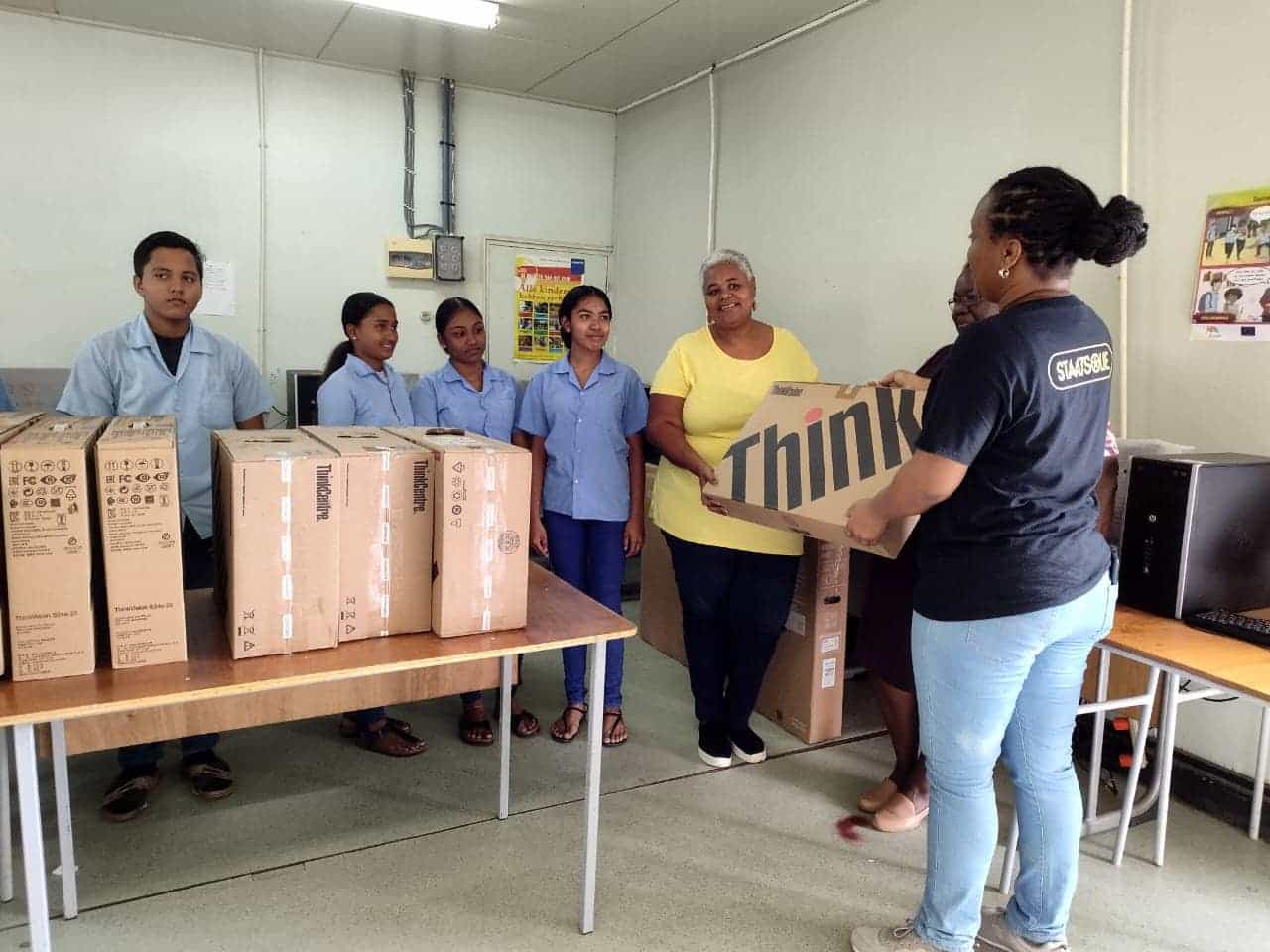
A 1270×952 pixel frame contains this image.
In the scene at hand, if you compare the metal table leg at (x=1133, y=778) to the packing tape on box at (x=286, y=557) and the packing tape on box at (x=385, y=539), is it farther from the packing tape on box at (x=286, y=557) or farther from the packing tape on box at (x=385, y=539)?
the packing tape on box at (x=286, y=557)

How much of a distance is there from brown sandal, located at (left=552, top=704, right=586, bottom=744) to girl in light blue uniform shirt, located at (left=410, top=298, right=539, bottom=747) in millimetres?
83

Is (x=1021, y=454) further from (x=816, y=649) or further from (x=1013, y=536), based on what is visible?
(x=816, y=649)

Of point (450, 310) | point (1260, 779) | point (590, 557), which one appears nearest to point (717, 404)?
point (590, 557)

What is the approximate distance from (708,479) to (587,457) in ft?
1.44

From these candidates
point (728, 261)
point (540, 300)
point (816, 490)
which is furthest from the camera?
point (540, 300)

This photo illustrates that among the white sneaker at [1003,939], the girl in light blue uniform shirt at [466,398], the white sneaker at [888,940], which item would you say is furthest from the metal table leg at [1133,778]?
the girl in light blue uniform shirt at [466,398]

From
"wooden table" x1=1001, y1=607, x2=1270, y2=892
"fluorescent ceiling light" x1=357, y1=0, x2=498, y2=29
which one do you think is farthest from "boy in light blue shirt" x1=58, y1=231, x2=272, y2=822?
"wooden table" x1=1001, y1=607, x2=1270, y2=892

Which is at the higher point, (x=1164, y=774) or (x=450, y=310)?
(x=450, y=310)

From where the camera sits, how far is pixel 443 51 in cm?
427

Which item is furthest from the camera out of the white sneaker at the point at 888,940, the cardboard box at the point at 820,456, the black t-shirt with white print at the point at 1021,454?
the cardboard box at the point at 820,456

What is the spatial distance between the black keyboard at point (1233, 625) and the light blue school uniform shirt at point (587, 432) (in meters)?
1.56

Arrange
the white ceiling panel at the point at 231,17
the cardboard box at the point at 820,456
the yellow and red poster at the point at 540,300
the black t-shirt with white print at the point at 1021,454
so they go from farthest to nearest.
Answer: the yellow and red poster at the point at 540,300 → the white ceiling panel at the point at 231,17 → the cardboard box at the point at 820,456 → the black t-shirt with white print at the point at 1021,454

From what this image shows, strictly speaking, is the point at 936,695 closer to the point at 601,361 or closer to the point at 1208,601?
the point at 1208,601

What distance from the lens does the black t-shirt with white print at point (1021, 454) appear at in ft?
4.67
